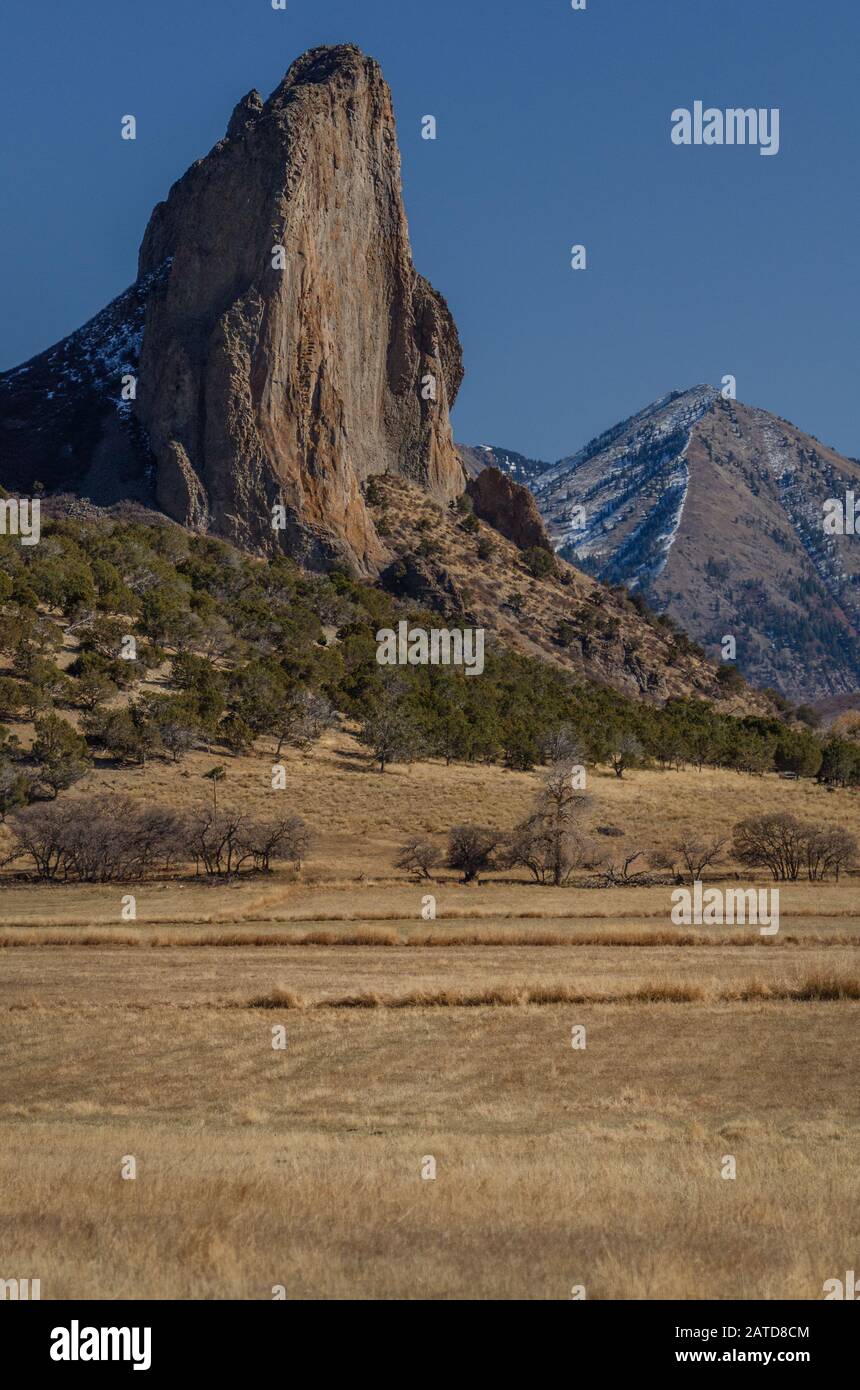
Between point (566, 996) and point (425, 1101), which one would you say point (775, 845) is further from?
point (425, 1101)

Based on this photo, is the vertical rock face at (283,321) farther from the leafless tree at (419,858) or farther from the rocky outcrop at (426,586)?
the leafless tree at (419,858)

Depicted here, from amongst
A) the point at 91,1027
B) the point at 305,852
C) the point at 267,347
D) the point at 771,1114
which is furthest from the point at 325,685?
the point at 771,1114

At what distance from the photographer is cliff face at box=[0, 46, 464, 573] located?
356 ft

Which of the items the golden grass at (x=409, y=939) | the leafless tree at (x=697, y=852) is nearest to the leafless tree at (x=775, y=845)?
the leafless tree at (x=697, y=852)

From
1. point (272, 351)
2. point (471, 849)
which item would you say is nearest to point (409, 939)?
point (471, 849)

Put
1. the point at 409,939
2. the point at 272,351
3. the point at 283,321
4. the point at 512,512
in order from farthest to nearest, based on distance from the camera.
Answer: the point at 512,512 < the point at 283,321 < the point at 272,351 < the point at 409,939

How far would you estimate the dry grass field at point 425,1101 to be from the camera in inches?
353

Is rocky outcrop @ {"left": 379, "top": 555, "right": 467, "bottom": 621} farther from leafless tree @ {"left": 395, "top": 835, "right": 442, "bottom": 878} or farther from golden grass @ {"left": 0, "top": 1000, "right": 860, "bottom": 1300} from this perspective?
golden grass @ {"left": 0, "top": 1000, "right": 860, "bottom": 1300}

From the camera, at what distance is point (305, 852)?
50.6m

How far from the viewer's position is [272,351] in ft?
358

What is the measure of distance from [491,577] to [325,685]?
46543 mm

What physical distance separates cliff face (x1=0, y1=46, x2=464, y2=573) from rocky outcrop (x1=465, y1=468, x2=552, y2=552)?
8.01 meters

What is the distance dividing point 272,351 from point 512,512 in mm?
36485
